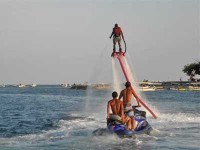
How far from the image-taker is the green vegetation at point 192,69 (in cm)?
17100

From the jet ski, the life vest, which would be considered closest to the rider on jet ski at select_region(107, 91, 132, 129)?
the jet ski

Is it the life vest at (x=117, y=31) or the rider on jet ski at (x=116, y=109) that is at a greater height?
the life vest at (x=117, y=31)

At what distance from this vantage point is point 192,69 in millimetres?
174125

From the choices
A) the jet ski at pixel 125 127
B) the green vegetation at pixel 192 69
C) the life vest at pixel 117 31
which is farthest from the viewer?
the green vegetation at pixel 192 69

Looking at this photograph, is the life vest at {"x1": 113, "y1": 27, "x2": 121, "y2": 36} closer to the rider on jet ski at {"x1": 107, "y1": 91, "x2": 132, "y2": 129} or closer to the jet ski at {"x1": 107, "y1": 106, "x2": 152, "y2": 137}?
the jet ski at {"x1": 107, "y1": 106, "x2": 152, "y2": 137}

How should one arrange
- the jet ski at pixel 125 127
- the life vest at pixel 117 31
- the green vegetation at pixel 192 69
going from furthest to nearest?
the green vegetation at pixel 192 69 → the life vest at pixel 117 31 → the jet ski at pixel 125 127

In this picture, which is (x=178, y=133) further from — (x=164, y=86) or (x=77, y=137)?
(x=164, y=86)

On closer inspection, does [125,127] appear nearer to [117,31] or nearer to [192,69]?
[117,31]

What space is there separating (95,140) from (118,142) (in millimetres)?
1220

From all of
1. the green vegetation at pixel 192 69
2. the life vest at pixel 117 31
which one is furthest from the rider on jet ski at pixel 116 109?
the green vegetation at pixel 192 69

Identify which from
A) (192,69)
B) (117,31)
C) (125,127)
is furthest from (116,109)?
(192,69)

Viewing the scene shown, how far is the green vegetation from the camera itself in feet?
561

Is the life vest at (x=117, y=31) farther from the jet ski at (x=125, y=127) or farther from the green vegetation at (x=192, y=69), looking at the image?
the green vegetation at (x=192, y=69)

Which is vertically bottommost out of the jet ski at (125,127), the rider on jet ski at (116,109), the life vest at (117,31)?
the jet ski at (125,127)
